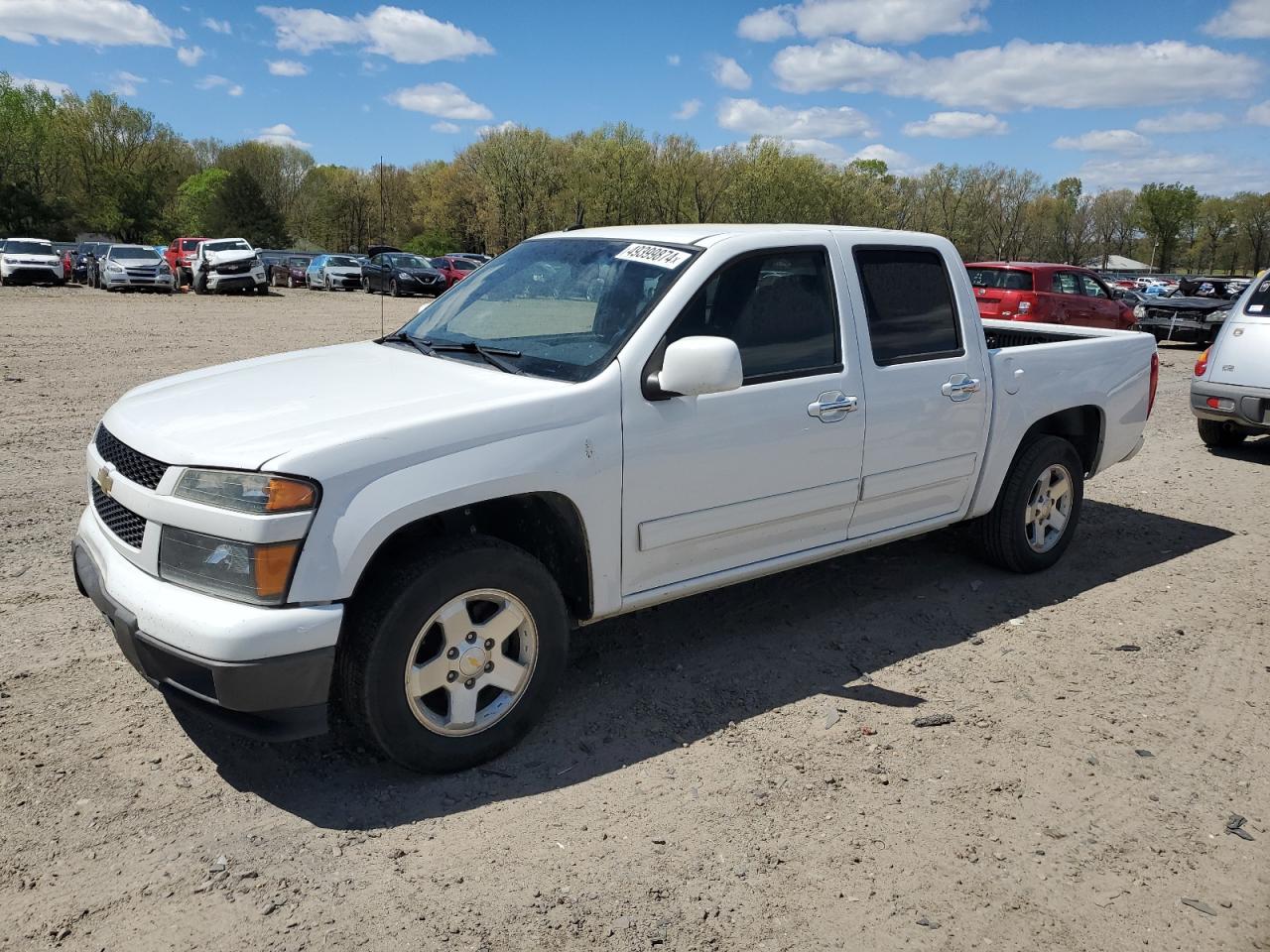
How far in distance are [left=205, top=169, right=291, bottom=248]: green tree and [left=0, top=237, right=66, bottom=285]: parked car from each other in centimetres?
4508

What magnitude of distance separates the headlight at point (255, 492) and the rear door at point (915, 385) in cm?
250

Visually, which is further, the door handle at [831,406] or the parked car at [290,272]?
the parked car at [290,272]

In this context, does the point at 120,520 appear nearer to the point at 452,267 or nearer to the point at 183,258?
the point at 452,267

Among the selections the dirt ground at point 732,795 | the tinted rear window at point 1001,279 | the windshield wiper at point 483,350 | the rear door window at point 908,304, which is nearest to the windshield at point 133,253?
the tinted rear window at point 1001,279

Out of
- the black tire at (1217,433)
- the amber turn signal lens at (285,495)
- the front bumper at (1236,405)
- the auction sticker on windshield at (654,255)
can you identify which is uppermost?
the auction sticker on windshield at (654,255)

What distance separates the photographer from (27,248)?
112 feet

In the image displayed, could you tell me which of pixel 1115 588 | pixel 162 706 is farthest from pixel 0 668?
pixel 1115 588

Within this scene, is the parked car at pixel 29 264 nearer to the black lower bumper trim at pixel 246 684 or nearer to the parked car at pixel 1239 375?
the parked car at pixel 1239 375

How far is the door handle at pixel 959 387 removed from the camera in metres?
4.75

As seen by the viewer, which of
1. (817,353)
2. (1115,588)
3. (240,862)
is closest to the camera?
(240,862)

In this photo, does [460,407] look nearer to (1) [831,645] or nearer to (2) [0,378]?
(1) [831,645]

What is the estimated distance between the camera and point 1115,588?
561 centimetres

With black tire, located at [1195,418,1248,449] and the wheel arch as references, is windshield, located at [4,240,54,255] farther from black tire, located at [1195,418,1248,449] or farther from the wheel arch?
the wheel arch

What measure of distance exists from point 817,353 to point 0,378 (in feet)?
35.1
